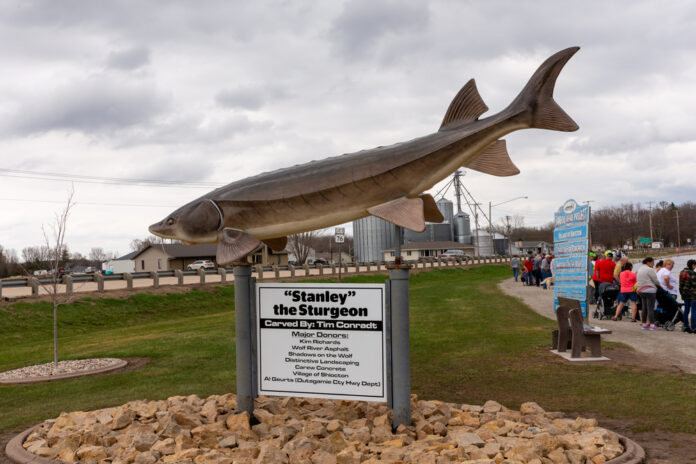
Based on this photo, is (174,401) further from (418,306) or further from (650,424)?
(418,306)

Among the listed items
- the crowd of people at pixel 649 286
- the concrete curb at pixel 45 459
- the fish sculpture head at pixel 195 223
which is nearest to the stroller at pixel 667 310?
the crowd of people at pixel 649 286

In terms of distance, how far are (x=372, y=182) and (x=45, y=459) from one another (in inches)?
169

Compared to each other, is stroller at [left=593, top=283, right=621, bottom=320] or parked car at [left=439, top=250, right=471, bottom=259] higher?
parked car at [left=439, top=250, right=471, bottom=259]

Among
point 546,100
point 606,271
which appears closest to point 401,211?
point 546,100

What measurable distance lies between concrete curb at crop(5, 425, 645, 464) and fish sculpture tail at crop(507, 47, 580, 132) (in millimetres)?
3117

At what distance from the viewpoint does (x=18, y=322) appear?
2150cm

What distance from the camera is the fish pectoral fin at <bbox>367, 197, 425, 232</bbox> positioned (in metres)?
5.65

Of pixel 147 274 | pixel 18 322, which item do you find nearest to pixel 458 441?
pixel 18 322

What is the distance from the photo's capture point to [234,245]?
6.06 meters

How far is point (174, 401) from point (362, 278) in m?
31.1

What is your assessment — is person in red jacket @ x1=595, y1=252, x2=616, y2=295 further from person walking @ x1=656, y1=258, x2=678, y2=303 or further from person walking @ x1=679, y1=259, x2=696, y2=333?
person walking @ x1=679, y1=259, x2=696, y2=333

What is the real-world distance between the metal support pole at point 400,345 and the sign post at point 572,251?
263 inches

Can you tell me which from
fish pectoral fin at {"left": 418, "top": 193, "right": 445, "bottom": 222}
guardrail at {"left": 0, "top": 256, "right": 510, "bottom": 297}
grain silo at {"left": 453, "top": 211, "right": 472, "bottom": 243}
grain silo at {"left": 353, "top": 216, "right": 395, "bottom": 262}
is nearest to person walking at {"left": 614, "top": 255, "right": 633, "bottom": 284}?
guardrail at {"left": 0, "top": 256, "right": 510, "bottom": 297}

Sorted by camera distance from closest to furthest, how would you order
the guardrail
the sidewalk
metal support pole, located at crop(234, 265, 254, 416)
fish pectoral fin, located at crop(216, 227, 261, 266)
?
fish pectoral fin, located at crop(216, 227, 261, 266), metal support pole, located at crop(234, 265, 254, 416), the sidewalk, the guardrail
